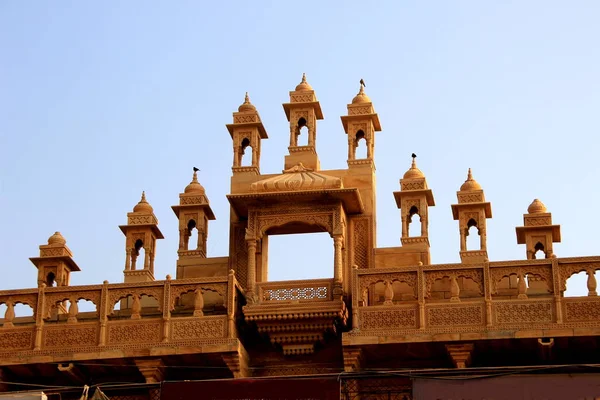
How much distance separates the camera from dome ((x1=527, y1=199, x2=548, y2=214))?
31.6 metres

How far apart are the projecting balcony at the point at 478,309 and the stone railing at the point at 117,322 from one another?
2617 mm

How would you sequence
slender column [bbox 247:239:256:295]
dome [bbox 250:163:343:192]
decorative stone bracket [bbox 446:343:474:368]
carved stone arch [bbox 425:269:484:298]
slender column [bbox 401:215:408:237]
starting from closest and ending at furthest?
decorative stone bracket [bbox 446:343:474:368]
carved stone arch [bbox 425:269:484:298]
slender column [bbox 247:239:256:295]
dome [bbox 250:163:343:192]
slender column [bbox 401:215:408:237]

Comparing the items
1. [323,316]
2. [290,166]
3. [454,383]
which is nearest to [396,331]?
[323,316]

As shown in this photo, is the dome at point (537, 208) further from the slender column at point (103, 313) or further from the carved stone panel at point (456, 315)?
the slender column at point (103, 313)

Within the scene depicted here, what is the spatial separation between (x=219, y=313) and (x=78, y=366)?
9.62ft

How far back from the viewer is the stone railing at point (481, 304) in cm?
2734

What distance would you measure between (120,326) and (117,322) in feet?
0.35

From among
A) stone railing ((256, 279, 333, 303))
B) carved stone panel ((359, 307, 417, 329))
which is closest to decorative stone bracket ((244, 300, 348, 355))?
stone railing ((256, 279, 333, 303))

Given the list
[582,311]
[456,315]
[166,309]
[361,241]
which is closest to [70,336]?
A: [166,309]

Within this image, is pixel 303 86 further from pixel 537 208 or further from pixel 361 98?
pixel 537 208

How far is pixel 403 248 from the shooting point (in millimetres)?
30703

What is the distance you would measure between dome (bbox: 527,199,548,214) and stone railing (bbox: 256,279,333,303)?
4984mm

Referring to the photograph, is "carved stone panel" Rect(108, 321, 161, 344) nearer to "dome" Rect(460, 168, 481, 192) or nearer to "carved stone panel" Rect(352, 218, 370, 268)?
"carved stone panel" Rect(352, 218, 370, 268)

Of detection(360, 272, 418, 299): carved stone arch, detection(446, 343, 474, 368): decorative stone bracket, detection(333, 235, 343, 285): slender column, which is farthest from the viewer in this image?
detection(333, 235, 343, 285): slender column
